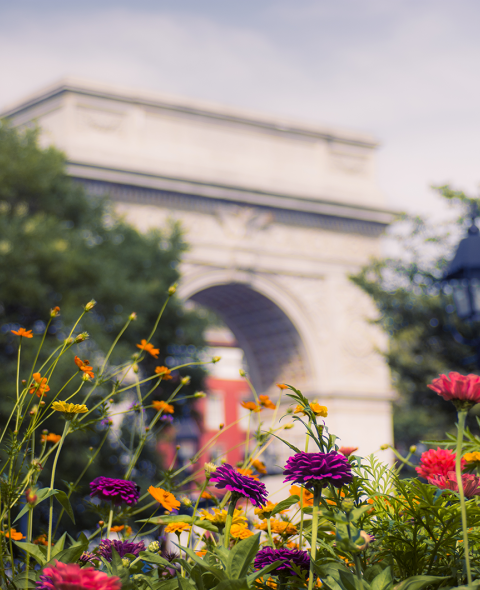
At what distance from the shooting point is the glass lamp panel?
8062 mm

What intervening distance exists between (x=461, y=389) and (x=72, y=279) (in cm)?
1303

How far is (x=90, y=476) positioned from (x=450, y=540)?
11.9m

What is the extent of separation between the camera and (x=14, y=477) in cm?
227

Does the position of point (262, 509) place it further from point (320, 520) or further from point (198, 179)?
point (198, 179)

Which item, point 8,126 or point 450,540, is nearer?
point 450,540

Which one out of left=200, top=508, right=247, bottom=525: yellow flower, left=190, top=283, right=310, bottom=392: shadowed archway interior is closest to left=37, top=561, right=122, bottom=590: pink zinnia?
left=200, top=508, right=247, bottom=525: yellow flower

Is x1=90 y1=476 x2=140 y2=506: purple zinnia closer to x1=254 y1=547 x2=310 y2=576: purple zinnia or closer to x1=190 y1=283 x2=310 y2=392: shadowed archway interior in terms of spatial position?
x1=254 y1=547 x2=310 y2=576: purple zinnia

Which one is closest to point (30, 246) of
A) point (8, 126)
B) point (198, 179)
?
point (8, 126)

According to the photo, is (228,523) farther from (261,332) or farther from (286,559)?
(261,332)

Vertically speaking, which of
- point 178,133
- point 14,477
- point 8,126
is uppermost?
point 178,133

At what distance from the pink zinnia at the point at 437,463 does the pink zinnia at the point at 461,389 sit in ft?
2.02

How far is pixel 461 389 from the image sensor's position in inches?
69.1

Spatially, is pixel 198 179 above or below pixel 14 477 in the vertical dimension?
above

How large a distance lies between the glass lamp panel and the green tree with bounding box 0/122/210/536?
6840 mm
